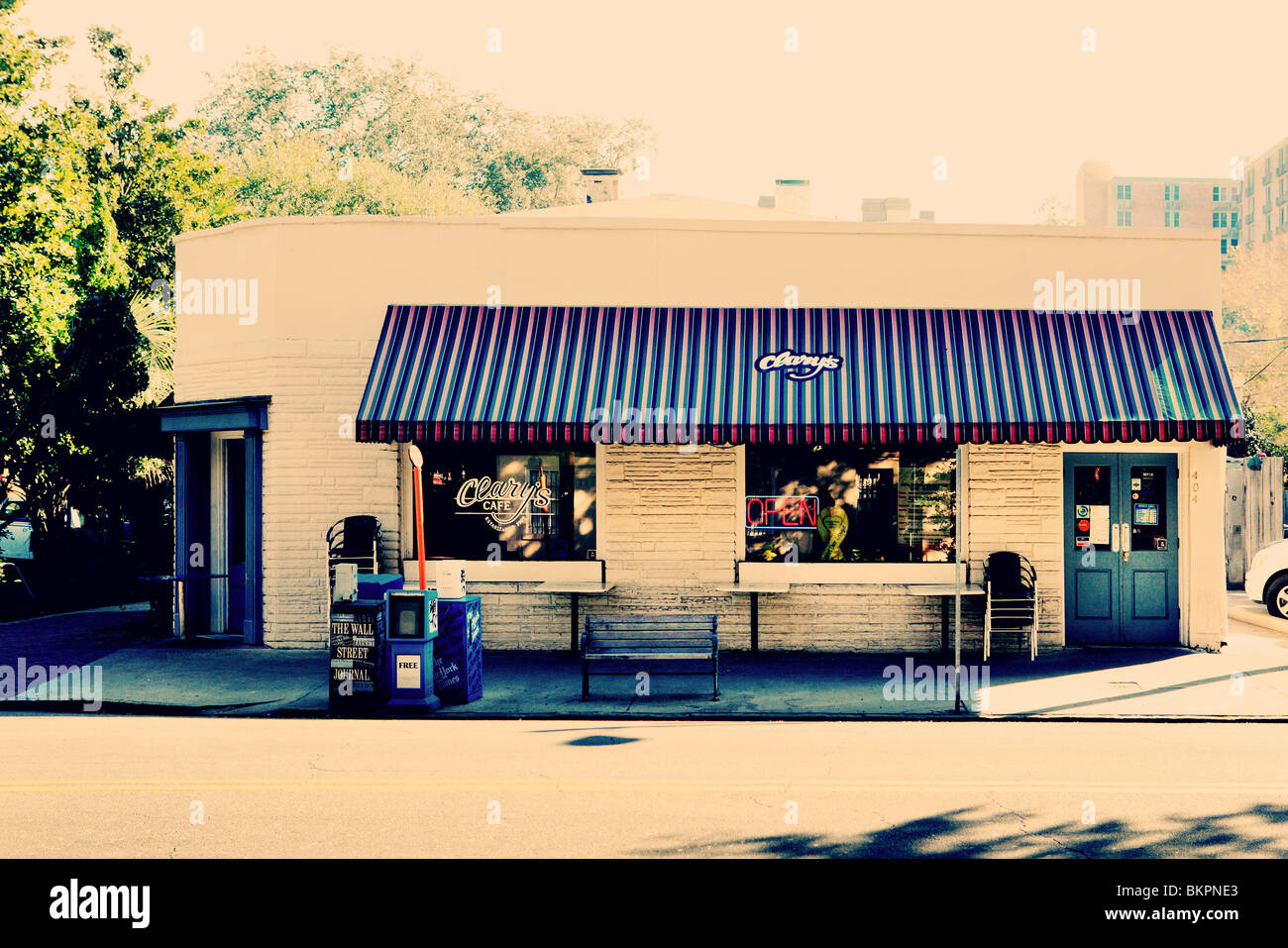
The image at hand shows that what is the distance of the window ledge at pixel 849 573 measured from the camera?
557 inches

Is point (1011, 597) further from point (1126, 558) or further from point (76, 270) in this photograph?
point (76, 270)

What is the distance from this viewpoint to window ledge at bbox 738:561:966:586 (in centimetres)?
1414

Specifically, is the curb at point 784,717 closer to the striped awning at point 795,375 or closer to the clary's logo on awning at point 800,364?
the striped awning at point 795,375

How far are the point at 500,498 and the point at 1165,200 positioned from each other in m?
106

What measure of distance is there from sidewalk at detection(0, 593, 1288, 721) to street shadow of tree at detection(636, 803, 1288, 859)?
3.78 meters

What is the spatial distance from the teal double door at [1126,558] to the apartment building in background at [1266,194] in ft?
287

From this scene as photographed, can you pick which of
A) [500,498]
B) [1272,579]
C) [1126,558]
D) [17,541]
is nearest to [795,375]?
[500,498]

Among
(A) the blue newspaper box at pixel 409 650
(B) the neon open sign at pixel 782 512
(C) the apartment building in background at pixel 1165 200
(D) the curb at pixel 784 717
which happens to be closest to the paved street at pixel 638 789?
(D) the curb at pixel 784 717

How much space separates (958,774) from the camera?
8164mm

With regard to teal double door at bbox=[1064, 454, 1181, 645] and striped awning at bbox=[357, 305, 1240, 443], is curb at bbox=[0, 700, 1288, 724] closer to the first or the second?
striped awning at bbox=[357, 305, 1240, 443]

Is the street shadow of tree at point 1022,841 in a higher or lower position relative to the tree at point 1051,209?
lower

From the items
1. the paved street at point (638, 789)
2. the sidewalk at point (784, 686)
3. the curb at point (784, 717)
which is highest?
the paved street at point (638, 789)
